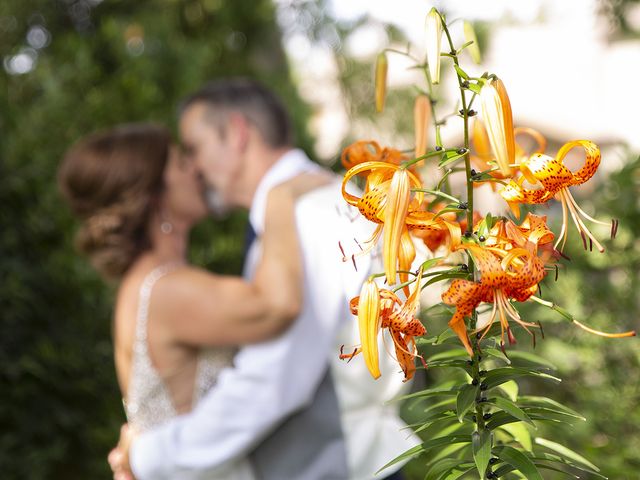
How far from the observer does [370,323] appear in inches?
28.0

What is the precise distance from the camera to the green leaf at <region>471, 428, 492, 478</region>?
708 mm

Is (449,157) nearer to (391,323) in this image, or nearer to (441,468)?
(391,323)

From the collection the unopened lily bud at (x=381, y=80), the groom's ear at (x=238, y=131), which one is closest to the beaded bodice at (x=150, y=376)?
the groom's ear at (x=238, y=131)

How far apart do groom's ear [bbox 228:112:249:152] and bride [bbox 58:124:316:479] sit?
19cm

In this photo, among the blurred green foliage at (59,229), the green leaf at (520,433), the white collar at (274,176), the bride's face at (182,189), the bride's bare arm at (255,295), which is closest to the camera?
the green leaf at (520,433)

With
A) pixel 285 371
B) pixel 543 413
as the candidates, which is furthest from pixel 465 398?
pixel 285 371

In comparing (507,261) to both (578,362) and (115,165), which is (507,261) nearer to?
(115,165)

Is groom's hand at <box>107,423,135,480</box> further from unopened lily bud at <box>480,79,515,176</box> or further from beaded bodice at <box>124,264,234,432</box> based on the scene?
A: unopened lily bud at <box>480,79,515,176</box>

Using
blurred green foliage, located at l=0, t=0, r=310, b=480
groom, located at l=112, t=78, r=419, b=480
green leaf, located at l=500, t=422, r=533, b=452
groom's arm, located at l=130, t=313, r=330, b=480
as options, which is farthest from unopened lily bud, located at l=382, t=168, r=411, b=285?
blurred green foliage, located at l=0, t=0, r=310, b=480

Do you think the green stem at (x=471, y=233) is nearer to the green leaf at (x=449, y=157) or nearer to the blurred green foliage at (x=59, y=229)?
the green leaf at (x=449, y=157)

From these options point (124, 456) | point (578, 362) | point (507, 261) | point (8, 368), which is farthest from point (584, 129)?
point (507, 261)

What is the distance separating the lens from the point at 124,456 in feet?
6.64

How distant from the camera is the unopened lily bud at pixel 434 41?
2.41 ft

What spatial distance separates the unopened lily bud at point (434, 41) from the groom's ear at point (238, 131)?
141 cm
